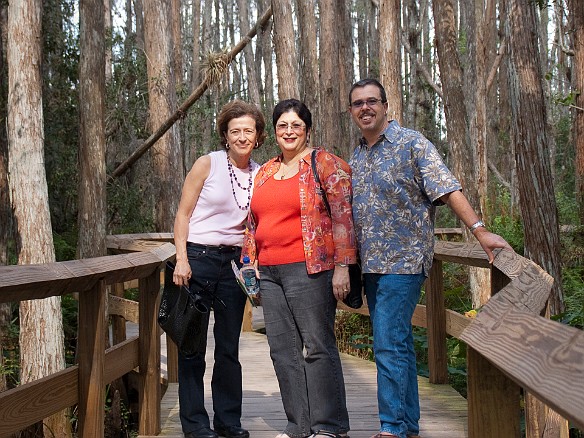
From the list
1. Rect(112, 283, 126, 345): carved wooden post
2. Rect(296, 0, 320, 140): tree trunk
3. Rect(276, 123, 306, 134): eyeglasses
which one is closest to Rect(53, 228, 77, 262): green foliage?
Rect(296, 0, 320, 140): tree trunk

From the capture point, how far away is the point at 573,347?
1430 millimetres

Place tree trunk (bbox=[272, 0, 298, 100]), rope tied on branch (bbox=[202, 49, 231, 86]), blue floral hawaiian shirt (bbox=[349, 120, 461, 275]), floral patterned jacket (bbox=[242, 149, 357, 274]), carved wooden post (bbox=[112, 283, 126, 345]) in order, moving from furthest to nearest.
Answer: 1. rope tied on branch (bbox=[202, 49, 231, 86])
2. tree trunk (bbox=[272, 0, 298, 100])
3. carved wooden post (bbox=[112, 283, 126, 345])
4. floral patterned jacket (bbox=[242, 149, 357, 274])
5. blue floral hawaiian shirt (bbox=[349, 120, 461, 275])

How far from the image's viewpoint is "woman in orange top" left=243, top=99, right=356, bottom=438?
4.06 m

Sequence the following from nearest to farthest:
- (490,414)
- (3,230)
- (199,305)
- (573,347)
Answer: (573,347) < (490,414) < (199,305) < (3,230)

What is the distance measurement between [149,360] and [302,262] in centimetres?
128

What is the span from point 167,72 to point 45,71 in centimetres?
249

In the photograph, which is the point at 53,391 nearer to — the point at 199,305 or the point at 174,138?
the point at 199,305

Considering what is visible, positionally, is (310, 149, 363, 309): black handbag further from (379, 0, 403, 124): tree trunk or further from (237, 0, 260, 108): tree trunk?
(237, 0, 260, 108): tree trunk

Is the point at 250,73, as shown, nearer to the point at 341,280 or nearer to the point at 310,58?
the point at 310,58

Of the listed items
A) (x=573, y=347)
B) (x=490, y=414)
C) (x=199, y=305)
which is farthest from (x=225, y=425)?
(x=573, y=347)

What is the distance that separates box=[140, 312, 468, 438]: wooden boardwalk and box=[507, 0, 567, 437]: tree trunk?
251 centimetres

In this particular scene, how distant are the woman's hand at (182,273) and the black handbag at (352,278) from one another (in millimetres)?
826

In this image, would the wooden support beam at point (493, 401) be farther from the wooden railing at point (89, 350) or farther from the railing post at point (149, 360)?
the railing post at point (149, 360)

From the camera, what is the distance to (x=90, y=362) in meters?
3.61
